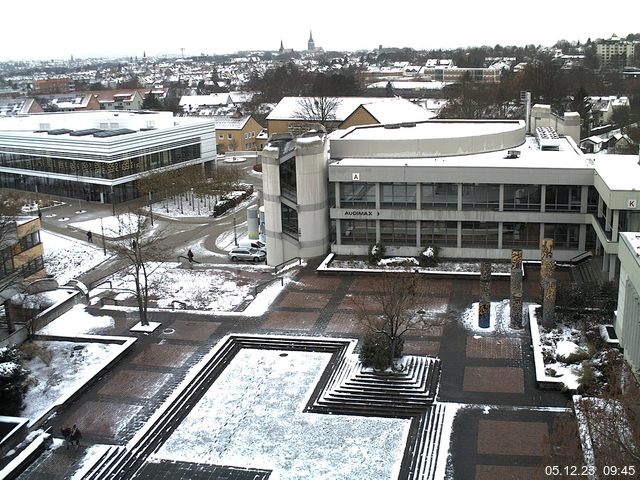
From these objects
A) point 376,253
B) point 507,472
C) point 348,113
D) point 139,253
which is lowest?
point 507,472

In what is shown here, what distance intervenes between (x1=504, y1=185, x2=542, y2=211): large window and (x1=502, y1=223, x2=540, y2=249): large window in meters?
1.04

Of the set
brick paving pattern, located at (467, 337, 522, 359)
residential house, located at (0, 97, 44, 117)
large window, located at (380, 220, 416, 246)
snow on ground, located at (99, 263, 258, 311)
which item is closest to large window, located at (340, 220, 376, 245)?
large window, located at (380, 220, 416, 246)

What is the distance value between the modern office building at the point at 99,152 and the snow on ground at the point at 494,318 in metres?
41.9

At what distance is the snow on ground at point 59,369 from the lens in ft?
89.8

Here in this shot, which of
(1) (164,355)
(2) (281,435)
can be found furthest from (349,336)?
(2) (281,435)

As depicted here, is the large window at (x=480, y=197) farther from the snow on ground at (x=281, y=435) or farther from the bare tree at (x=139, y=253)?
the bare tree at (x=139, y=253)

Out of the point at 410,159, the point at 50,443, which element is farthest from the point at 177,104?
the point at 50,443

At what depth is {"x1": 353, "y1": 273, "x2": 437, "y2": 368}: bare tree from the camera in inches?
1116

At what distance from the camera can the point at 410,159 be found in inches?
1764

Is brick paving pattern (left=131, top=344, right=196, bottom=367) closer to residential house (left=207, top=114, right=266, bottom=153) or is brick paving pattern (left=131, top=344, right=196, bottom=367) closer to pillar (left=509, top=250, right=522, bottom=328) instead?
pillar (left=509, top=250, right=522, bottom=328)

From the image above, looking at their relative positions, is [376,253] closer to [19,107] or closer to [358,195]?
[358,195]

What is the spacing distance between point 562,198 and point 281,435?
76.7ft

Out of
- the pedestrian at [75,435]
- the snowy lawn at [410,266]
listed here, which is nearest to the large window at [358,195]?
the snowy lawn at [410,266]

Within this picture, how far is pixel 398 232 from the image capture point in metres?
42.6
